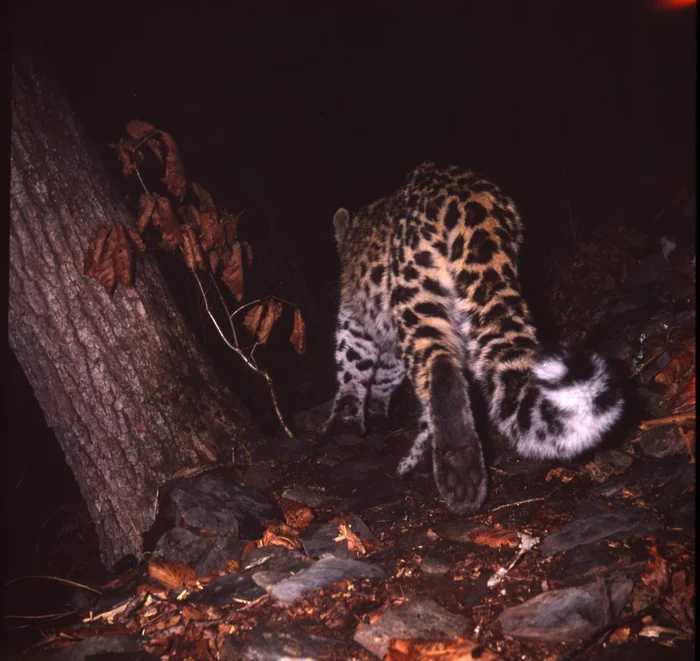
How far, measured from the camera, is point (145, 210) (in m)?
3.74

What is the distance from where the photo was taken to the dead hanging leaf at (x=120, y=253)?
3355mm

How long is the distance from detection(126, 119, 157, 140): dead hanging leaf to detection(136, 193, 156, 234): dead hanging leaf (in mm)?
482

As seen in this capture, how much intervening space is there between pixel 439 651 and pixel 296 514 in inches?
56.8

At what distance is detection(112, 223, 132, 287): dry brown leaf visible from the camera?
3.36 m

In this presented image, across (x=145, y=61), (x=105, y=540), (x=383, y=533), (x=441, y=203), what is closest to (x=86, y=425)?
(x=105, y=540)

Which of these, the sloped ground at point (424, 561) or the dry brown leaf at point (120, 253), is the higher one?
the dry brown leaf at point (120, 253)

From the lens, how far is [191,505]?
313 centimetres

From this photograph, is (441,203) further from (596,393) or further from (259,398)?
A: (259,398)

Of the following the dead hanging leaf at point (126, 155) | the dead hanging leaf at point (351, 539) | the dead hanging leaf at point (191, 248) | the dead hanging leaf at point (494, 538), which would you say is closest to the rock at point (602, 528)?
the dead hanging leaf at point (494, 538)

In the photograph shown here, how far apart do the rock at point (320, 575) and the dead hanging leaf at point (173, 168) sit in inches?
107

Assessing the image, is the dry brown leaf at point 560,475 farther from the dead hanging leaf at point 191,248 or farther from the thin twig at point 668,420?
the dead hanging leaf at point 191,248

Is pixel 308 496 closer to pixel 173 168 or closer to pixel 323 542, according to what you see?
pixel 323 542

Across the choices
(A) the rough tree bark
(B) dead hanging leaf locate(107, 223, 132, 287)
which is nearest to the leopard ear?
(A) the rough tree bark

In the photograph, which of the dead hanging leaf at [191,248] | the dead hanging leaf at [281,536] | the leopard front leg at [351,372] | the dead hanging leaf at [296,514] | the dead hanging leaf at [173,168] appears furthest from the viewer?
the leopard front leg at [351,372]
